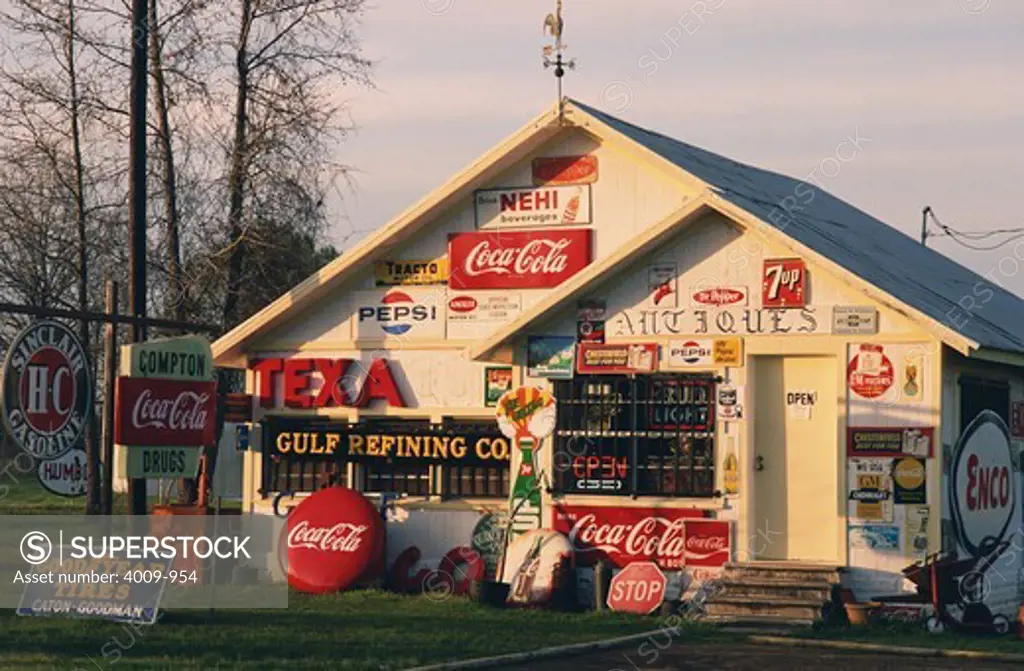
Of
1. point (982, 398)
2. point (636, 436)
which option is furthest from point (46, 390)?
point (982, 398)

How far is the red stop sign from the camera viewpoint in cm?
2119

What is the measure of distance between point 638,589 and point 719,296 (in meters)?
3.73

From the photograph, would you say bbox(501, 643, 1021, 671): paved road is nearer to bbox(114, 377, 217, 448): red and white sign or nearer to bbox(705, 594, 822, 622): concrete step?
bbox(705, 594, 822, 622): concrete step

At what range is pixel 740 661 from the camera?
54.7ft

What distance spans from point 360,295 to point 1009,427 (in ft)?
29.4

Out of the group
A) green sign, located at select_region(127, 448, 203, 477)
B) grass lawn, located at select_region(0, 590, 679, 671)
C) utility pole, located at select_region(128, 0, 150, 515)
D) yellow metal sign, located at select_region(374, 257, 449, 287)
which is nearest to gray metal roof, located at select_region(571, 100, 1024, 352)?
yellow metal sign, located at select_region(374, 257, 449, 287)

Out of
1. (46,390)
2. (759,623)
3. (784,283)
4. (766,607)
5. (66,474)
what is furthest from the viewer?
(66,474)

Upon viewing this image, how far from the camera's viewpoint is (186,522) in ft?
78.4

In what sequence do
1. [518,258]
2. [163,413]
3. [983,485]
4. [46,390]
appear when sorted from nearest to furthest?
1. [46,390]
2. [163,413]
3. [983,485]
4. [518,258]

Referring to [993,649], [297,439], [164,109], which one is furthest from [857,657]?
[164,109]

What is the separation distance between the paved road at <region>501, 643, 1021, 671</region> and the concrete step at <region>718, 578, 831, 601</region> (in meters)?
2.23

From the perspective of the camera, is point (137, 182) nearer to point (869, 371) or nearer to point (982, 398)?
point (869, 371)

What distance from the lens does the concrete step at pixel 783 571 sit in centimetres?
2023

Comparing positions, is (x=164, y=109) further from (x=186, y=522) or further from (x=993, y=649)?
(x=993, y=649)
